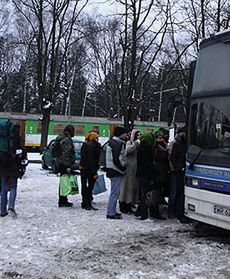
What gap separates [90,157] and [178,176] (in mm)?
2022

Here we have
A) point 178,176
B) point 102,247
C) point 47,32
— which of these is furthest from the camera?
point 47,32

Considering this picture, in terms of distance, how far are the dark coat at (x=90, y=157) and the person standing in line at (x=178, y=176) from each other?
6.02 ft

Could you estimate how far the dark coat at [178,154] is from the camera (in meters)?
10.1

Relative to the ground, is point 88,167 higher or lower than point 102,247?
higher

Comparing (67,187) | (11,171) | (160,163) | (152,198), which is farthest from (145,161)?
(11,171)

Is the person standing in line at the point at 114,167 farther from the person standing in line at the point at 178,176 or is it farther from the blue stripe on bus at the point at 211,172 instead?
the blue stripe on bus at the point at 211,172

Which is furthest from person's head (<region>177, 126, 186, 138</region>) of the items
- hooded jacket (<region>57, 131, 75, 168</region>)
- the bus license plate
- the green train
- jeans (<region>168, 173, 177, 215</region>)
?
the green train

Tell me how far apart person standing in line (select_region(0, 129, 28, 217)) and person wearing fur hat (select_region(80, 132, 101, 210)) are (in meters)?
1.63

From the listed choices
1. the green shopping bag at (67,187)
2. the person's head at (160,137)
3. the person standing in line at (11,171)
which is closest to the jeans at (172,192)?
the person's head at (160,137)

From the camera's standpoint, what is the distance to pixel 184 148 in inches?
399

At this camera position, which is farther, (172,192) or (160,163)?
(172,192)

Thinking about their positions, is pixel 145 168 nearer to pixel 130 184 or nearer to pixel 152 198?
pixel 152 198

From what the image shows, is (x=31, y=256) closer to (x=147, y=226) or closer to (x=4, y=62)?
(x=147, y=226)

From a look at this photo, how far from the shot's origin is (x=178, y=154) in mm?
10125
